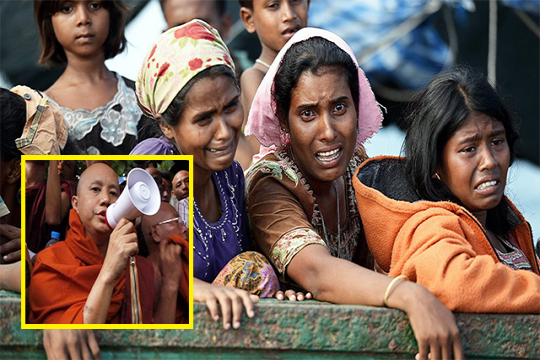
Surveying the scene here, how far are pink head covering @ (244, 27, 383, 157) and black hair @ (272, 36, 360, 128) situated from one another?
0.07 ft

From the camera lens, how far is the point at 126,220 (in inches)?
94.7

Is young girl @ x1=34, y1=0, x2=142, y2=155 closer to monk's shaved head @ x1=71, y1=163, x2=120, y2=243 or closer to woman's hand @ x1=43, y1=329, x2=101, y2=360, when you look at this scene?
woman's hand @ x1=43, y1=329, x2=101, y2=360

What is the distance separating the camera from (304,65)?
11.0 ft

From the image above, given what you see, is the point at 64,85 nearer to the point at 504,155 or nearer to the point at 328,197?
the point at 328,197

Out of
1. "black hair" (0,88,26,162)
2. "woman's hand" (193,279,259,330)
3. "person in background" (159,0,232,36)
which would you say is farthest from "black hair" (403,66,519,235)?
"person in background" (159,0,232,36)

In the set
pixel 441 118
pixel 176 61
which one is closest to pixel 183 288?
pixel 176 61

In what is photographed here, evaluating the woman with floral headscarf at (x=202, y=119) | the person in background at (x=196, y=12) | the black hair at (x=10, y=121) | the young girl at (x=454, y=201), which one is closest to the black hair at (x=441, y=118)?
the young girl at (x=454, y=201)

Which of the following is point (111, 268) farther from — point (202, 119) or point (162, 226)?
point (202, 119)

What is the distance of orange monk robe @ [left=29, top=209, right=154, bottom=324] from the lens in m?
2.48

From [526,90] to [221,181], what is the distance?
297 cm

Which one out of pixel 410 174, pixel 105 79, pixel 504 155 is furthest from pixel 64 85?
pixel 504 155

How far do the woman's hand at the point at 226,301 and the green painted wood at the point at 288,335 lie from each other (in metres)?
0.03

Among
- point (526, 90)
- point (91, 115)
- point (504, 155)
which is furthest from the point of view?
point (526, 90)

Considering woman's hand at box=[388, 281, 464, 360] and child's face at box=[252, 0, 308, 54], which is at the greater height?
child's face at box=[252, 0, 308, 54]
